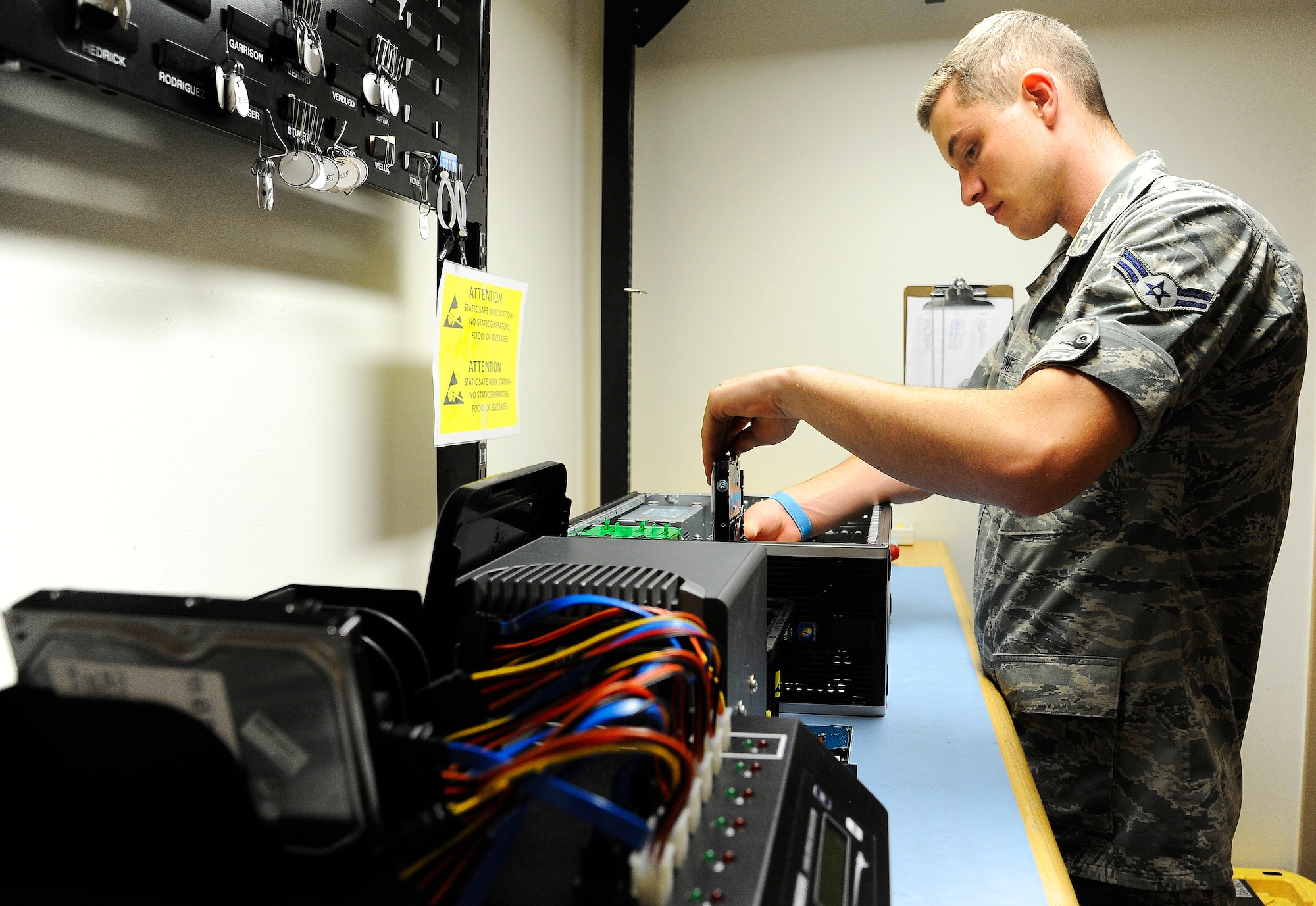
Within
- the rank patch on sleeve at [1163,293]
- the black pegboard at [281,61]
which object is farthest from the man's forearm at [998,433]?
the black pegboard at [281,61]

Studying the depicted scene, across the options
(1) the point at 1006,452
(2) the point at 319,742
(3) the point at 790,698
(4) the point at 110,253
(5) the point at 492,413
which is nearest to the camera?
(2) the point at 319,742

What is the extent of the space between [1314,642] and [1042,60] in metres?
1.69

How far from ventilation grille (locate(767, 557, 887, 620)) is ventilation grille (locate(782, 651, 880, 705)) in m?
0.06

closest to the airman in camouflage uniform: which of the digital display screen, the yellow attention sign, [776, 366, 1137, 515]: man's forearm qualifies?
[776, 366, 1137, 515]: man's forearm

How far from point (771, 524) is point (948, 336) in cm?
107

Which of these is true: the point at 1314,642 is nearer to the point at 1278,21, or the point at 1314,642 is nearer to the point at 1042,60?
the point at 1278,21

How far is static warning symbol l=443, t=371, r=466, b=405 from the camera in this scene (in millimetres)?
1151

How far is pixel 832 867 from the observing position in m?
0.49

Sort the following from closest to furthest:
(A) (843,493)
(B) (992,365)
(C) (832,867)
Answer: (C) (832,867)
(B) (992,365)
(A) (843,493)

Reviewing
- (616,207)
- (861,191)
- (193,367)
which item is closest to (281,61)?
(193,367)

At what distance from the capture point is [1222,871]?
3.31 feet

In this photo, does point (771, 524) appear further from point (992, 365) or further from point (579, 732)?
point (579, 732)

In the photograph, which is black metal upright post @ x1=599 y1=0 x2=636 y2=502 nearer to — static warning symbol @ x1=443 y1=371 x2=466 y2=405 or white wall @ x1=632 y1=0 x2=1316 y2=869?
white wall @ x1=632 y1=0 x2=1316 y2=869

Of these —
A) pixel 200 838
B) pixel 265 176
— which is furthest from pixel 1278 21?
pixel 200 838
